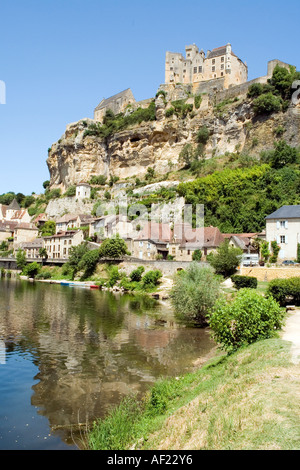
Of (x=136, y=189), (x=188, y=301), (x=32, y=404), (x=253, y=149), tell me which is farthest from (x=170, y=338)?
(x=136, y=189)

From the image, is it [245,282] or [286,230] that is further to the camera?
[286,230]

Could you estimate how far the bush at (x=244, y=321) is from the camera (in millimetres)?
11469

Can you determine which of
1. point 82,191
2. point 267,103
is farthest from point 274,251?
point 82,191

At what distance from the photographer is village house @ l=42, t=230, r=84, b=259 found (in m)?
59.8

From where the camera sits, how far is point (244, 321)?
1154 centimetres

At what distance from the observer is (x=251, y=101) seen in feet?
196

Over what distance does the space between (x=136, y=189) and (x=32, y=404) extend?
59109 mm

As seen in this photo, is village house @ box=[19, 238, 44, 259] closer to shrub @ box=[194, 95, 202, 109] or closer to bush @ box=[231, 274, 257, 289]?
shrub @ box=[194, 95, 202, 109]

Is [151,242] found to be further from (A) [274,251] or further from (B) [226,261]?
(A) [274,251]

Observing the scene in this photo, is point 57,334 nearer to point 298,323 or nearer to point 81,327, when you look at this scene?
point 81,327

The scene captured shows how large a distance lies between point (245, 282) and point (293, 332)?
616 inches

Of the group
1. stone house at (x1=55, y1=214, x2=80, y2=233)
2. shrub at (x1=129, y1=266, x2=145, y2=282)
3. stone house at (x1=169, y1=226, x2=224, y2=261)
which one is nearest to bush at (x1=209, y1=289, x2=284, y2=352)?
stone house at (x1=169, y1=226, x2=224, y2=261)

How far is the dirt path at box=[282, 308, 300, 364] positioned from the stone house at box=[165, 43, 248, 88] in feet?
211

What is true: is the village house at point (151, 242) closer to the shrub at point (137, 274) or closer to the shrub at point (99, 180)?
the shrub at point (137, 274)
